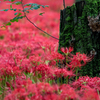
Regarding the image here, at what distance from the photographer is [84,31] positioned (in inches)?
62.9

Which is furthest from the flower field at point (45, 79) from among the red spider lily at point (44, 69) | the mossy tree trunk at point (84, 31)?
the mossy tree trunk at point (84, 31)

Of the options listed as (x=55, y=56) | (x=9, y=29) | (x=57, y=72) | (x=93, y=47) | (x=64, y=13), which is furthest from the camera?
(x=9, y=29)

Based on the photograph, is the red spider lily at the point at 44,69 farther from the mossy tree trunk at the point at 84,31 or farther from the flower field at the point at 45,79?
the mossy tree trunk at the point at 84,31

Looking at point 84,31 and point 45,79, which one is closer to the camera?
point 45,79

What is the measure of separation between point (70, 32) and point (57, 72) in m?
0.65

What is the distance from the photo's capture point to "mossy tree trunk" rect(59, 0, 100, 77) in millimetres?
1567

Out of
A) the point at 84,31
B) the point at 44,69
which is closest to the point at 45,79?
the point at 44,69

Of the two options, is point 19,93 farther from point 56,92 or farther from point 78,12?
point 78,12

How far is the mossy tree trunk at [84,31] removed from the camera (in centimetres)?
157

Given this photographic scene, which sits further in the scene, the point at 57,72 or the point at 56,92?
the point at 57,72

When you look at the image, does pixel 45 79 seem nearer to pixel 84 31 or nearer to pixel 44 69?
pixel 44 69

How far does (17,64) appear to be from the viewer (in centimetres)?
142

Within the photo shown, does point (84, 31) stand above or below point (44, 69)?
above

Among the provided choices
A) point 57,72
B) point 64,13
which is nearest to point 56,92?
point 57,72
